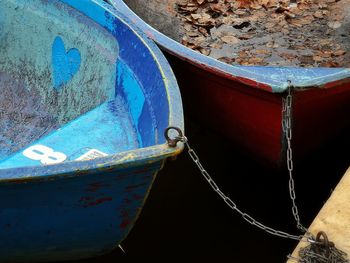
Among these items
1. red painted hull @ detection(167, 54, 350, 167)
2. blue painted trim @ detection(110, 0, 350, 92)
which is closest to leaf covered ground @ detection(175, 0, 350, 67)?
red painted hull @ detection(167, 54, 350, 167)

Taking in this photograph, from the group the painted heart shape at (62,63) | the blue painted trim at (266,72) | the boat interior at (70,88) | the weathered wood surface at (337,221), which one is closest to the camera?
the weathered wood surface at (337,221)

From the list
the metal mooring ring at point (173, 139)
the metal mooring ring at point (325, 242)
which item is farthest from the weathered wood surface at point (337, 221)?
the metal mooring ring at point (173, 139)

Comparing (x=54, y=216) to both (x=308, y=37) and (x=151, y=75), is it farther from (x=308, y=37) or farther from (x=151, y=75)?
(x=308, y=37)

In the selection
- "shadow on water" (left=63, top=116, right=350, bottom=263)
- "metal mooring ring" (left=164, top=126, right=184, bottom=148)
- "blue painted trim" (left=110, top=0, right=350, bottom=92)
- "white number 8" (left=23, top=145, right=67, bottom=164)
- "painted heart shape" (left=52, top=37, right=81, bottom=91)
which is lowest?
"shadow on water" (left=63, top=116, right=350, bottom=263)

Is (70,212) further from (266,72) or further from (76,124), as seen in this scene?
(266,72)

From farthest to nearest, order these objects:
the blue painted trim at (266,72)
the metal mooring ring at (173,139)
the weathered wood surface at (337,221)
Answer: the blue painted trim at (266,72), the weathered wood surface at (337,221), the metal mooring ring at (173,139)

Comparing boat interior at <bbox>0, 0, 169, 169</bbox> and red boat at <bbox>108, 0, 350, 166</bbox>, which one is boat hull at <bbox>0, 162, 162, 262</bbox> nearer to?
boat interior at <bbox>0, 0, 169, 169</bbox>

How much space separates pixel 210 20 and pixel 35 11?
4.39ft

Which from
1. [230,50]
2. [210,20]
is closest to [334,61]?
[230,50]

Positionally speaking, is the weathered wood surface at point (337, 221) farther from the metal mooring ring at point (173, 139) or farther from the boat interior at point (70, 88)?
the boat interior at point (70, 88)

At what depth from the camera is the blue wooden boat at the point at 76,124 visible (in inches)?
112

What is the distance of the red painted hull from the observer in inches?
137

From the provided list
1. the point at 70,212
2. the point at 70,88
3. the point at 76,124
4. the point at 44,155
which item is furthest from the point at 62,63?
the point at 70,212

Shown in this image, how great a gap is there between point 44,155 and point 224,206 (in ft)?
4.52
